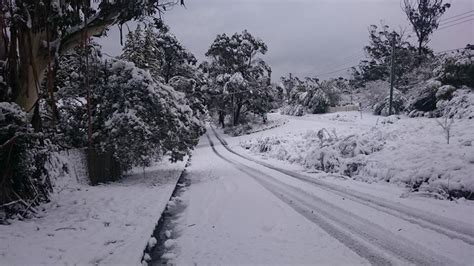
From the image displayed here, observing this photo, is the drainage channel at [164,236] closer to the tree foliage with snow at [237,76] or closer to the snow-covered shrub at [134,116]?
the snow-covered shrub at [134,116]

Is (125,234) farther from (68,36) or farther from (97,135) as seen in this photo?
(97,135)

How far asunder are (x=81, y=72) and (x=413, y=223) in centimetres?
1150

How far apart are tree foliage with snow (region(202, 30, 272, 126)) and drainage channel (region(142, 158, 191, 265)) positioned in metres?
34.9

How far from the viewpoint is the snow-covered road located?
5445mm

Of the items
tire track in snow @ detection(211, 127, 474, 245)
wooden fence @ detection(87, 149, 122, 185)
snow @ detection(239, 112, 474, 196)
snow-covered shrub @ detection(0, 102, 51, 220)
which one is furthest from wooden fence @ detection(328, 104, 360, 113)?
snow-covered shrub @ detection(0, 102, 51, 220)

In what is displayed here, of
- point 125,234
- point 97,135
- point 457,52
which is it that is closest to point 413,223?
point 125,234

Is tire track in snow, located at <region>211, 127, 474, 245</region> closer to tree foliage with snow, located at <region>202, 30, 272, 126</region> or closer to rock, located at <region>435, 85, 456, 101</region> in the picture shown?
rock, located at <region>435, 85, 456, 101</region>

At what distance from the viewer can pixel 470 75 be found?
83.8 feet

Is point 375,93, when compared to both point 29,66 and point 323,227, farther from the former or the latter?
point 29,66

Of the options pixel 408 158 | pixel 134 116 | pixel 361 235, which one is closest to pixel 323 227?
pixel 361 235

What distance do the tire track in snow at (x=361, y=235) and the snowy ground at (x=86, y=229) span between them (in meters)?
3.16

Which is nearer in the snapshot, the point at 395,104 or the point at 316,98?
the point at 395,104

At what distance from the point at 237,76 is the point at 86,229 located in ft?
125

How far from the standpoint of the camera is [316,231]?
265 inches
